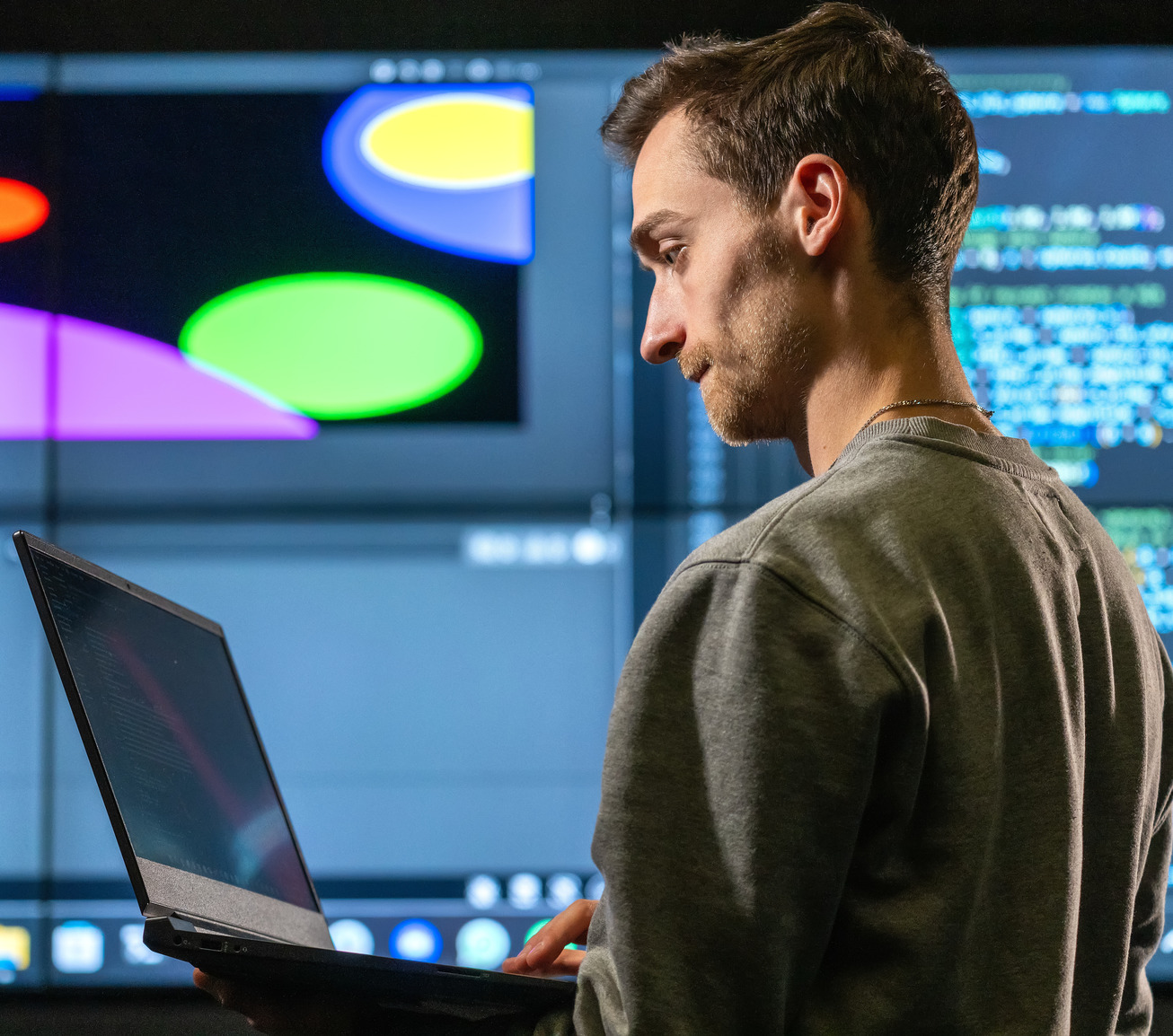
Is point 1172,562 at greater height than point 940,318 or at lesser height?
lesser

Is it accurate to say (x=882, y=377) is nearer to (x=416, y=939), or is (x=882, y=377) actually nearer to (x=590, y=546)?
(x=590, y=546)

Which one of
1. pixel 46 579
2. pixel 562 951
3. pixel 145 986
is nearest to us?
pixel 46 579

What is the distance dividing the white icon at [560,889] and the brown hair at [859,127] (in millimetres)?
1508

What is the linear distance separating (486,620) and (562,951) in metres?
1.15

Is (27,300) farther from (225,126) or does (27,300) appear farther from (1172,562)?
(1172,562)

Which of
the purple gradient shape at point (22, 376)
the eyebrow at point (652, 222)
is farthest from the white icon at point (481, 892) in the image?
the eyebrow at point (652, 222)

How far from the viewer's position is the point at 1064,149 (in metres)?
2.07

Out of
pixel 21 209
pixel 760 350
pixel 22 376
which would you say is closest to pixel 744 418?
pixel 760 350

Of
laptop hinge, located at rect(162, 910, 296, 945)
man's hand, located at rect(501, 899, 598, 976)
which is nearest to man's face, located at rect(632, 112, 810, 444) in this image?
man's hand, located at rect(501, 899, 598, 976)

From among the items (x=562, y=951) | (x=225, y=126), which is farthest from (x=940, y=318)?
(x=225, y=126)

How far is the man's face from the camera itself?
804 mm

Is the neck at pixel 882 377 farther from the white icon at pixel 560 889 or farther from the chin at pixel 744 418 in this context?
the white icon at pixel 560 889

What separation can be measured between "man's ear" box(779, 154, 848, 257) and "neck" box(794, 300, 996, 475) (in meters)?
0.08

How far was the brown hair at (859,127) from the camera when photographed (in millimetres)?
807
